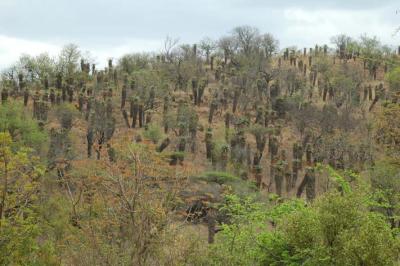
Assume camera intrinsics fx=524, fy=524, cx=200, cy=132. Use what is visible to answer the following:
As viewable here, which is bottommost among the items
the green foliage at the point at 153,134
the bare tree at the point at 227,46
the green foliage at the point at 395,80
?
the green foliage at the point at 153,134

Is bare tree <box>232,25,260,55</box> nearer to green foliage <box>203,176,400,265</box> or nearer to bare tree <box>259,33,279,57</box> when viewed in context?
bare tree <box>259,33,279,57</box>

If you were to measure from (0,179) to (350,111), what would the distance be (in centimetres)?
3519

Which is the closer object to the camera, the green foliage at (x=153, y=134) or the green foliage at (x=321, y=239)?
the green foliage at (x=321, y=239)

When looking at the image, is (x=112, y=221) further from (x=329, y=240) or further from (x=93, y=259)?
(x=329, y=240)

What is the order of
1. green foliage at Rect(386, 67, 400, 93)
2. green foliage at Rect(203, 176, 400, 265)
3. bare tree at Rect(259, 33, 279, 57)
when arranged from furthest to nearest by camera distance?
bare tree at Rect(259, 33, 279, 57) → green foliage at Rect(386, 67, 400, 93) → green foliage at Rect(203, 176, 400, 265)

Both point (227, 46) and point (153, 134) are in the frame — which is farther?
point (227, 46)

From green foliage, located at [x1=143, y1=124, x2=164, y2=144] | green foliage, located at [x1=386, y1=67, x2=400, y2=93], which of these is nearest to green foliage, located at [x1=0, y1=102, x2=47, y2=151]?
green foliage, located at [x1=143, y1=124, x2=164, y2=144]

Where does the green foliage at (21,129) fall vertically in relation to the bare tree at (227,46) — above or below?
below

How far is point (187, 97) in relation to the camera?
46875 millimetres

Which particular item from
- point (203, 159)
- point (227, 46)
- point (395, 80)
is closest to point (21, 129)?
point (203, 159)

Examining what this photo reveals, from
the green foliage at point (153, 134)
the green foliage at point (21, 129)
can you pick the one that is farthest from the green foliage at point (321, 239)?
the green foliage at point (153, 134)

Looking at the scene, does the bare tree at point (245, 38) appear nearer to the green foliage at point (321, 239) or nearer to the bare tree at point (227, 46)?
the bare tree at point (227, 46)

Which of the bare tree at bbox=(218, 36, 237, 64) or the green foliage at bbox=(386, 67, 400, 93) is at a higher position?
the bare tree at bbox=(218, 36, 237, 64)

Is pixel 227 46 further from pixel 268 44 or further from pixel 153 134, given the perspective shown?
pixel 153 134
